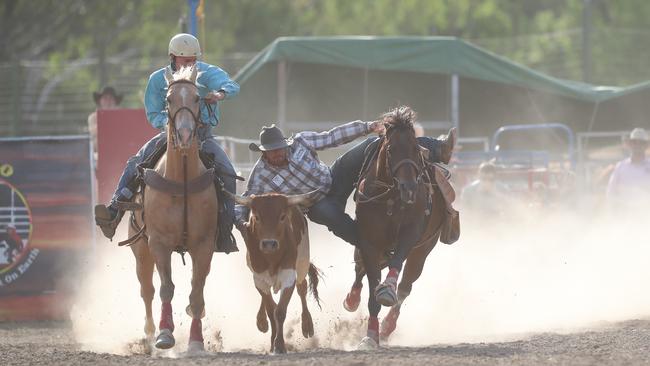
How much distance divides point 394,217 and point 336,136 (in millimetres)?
898

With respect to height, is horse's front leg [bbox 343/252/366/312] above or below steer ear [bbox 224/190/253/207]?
below

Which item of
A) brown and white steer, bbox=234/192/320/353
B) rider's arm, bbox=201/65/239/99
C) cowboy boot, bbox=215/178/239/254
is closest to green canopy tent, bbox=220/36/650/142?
rider's arm, bbox=201/65/239/99

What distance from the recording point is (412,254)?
1036 cm

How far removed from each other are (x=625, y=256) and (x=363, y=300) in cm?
440

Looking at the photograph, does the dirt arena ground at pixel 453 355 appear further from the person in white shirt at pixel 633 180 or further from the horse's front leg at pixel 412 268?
the person in white shirt at pixel 633 180

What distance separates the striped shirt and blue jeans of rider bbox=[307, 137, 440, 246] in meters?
0.12

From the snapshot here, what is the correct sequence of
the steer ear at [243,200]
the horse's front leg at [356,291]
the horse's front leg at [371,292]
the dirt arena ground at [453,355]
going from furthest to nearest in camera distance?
the horse's front leg at [356,291]
the horse's front leg at [371,292]
the steer ear at [243,200]
the dirt arena ground at [453,355]

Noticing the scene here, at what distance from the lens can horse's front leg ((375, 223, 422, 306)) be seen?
8969mm

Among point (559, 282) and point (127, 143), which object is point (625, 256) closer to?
point (559, 282)

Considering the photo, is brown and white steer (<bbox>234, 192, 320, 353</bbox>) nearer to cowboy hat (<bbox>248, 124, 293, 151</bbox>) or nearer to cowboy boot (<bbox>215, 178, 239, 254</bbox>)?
cowboy boot (<bbox>215, 178, 239, 254</bbox>)

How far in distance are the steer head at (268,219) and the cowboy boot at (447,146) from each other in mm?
1473

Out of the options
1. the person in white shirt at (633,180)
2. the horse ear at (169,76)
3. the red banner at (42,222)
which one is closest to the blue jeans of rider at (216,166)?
the horse ear at (169,76)

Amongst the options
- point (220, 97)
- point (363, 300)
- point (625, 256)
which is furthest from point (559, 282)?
point (220, 97)

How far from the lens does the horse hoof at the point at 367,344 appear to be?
358 inches
